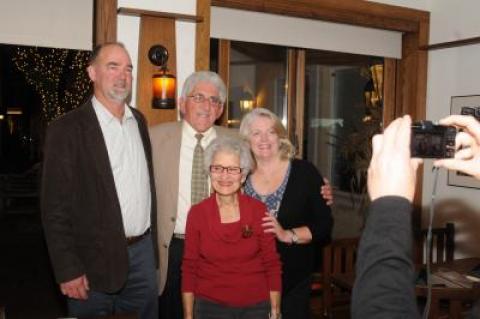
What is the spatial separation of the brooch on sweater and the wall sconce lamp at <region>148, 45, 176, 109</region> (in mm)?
1137

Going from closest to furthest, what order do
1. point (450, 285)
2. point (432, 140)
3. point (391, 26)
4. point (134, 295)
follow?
1. point (432, 140)
2. point (134, 295)
3. point (450, 285)
4. point (391, 26)

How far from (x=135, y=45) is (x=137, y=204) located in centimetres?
122

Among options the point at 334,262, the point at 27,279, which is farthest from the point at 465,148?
the point at 27,279

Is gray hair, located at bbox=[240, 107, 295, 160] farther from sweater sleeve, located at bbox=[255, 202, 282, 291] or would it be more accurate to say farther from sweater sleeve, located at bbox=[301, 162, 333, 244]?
sweater sleeve, located at bbox=[255, 202, 282, 291]

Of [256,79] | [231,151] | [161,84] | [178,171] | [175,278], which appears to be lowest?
[175,278]

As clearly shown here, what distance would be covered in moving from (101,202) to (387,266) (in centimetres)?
168

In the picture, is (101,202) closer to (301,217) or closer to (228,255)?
(228,255)

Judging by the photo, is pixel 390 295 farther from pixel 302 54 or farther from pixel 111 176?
pixel 302 54

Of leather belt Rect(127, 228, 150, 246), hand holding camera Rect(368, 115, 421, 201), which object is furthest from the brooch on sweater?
hand holding camera Rect(368, 115, 421, 201)

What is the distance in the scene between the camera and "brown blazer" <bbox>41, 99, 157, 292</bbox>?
6.81ft

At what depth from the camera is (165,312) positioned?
252 centimetres

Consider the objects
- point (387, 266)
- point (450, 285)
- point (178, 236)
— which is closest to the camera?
point (387, 266)

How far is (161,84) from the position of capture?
294 cm

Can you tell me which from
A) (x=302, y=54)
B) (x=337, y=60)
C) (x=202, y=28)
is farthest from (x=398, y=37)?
(x=202, y=28)
